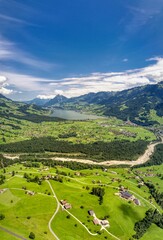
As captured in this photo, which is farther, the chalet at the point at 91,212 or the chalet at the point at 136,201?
the chalet at the point at 136,201

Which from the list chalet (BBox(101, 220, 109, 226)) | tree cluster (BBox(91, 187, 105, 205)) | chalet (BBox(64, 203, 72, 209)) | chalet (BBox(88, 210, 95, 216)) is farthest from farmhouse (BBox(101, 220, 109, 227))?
tree cluster (BBox(91, 187, 105, 205))

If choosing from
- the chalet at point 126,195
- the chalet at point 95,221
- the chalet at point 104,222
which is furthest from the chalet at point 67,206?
the chalet at point 126,195

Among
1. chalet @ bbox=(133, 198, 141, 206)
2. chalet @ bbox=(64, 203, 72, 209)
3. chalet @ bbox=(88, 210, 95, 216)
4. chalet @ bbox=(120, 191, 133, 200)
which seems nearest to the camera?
chalet @ bbox=(64, 203, 72, 209)

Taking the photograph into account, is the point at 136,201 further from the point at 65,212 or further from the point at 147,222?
the point at 65,212

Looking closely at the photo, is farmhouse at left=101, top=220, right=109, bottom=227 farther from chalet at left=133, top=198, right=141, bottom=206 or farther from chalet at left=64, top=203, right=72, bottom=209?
chalet at left=133, top=198, right=141, bottom=206

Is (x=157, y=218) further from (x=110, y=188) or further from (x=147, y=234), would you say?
(x=110, y=188)

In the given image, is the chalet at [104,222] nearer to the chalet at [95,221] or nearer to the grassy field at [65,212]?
the grassy field at [65,212]

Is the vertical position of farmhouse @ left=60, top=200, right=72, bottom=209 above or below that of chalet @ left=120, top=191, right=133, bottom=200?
above

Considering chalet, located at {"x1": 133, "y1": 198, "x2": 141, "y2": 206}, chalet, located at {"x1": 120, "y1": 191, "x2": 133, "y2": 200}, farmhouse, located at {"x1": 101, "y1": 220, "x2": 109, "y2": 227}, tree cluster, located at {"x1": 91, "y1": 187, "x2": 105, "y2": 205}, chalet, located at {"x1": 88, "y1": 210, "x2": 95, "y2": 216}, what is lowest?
farmhouse, located at {"x1": 101, "y1": 220, "x2": 109, "y2": 227}

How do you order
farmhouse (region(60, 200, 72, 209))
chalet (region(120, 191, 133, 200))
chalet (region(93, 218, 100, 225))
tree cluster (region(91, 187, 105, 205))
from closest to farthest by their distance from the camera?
chalet (region(93, 218, 100, 225)) < farmhouse (region(60, 200, 72, 209)) < tree cluster (region(91, 187, 105, 205)) < chalet (region(120, 191, 133, 200))
